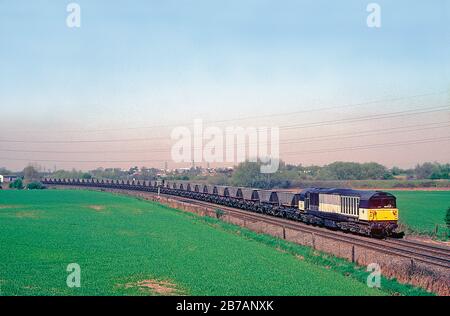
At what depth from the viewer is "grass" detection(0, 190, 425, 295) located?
19.4m

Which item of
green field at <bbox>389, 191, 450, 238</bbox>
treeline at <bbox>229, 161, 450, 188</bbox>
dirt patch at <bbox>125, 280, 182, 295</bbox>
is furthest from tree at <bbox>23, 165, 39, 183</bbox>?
dirt patch at <bbox>125, 280, 182, 295</bbox>

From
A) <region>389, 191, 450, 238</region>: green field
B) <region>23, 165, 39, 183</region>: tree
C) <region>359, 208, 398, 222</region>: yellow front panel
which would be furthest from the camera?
<region>23, 165, 39, 183</region>: tree

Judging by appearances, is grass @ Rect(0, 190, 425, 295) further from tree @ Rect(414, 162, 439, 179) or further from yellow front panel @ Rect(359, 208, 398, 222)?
tree @ Rect(414, 162, 439, 179)

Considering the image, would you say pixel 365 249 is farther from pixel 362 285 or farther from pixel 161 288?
pixel 161 288

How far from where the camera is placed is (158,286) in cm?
1961

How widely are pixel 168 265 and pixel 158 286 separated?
468 cm

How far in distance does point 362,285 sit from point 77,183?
14743 cm

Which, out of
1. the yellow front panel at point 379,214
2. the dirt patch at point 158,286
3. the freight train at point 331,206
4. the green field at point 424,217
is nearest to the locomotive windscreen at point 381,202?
the freight train at point 331,206

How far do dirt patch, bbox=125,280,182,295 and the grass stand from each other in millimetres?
27

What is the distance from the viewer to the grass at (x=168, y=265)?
19.4 m

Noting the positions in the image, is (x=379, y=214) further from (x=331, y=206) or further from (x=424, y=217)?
(x=424, y=217)

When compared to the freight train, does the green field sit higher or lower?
lower
